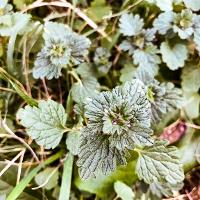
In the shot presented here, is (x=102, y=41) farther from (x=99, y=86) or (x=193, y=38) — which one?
(x=193, y=38)

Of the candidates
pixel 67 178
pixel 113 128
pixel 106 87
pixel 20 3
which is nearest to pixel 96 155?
pixel 113 128

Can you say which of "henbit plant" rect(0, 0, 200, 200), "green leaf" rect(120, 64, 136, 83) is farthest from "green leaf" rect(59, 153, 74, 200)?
"green leaf" rect(120, 64, 136, 83)

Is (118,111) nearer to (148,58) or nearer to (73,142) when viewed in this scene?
(73,142)

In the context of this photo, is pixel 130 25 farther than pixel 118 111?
Yes

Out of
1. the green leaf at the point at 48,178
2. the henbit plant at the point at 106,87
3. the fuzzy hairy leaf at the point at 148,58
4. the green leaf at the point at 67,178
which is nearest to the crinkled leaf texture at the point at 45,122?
the henbit plant at the point at 106,87

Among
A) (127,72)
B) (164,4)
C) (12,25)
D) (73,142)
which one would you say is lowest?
(73,142)

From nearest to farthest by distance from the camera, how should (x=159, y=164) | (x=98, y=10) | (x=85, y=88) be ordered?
1. (x=159, y=164)
2. (x=85, y=88)
3. (x=98, y=10)

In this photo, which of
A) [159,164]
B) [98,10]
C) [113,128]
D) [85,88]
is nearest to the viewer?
[113,128]
